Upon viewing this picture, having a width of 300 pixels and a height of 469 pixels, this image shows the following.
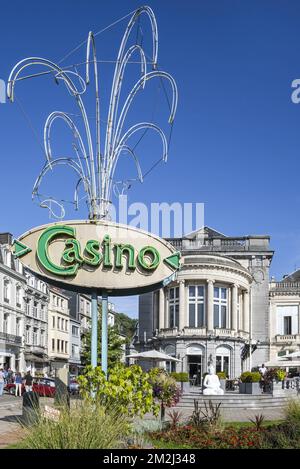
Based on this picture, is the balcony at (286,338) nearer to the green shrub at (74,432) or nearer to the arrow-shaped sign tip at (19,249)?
the arrow-shaped sign tip at (19,249)

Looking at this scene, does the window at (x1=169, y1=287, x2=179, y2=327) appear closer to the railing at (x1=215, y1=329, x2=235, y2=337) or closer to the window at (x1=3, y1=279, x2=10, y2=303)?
the railing at (x1=215, y1=329, x2=235, y2=337)

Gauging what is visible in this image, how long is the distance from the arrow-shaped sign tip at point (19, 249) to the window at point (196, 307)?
35.2 m

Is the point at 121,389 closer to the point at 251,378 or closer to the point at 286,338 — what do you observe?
the point at 251,378

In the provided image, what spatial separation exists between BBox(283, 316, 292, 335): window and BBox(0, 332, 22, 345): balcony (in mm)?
27945

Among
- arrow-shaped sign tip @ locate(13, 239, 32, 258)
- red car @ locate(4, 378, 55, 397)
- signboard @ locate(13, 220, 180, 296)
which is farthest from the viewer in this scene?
red car @ locate(4, 378, 55, 397)

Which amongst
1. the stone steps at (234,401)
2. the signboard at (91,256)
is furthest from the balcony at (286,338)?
the signboard at (91,256)

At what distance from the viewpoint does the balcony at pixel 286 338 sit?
62.5m

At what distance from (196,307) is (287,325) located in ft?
47.7

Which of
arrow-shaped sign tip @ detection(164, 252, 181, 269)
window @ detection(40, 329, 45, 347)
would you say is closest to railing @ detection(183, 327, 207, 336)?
window @ detection(40, 329, 45, 347)

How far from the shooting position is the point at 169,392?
19953 mm

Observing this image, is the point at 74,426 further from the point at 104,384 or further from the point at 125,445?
the point at 104,384

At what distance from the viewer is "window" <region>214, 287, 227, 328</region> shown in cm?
5388

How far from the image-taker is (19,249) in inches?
771
